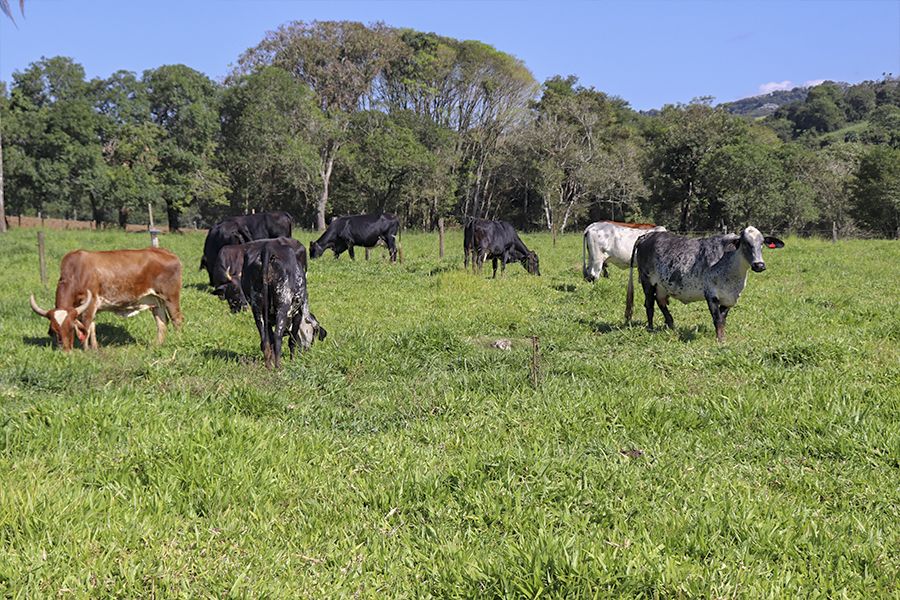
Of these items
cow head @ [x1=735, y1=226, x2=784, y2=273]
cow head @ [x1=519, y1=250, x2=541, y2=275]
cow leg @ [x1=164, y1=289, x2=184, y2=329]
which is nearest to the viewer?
cow head @ [x1=735, y1=226, x2=784, y2=273]

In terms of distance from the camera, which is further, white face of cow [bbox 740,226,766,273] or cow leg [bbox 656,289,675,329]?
cow leg [bbox 656,289,675,329]

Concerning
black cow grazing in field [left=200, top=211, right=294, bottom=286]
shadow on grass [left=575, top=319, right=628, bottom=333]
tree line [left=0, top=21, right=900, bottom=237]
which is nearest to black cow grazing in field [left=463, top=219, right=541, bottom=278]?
black cow grazing in field [left=200, top=211, right=294, bottom=286]

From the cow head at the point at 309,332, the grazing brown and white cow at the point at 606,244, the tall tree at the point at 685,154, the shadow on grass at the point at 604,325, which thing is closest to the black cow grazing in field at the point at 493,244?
the grazing brown and white cow at the point at 606,244

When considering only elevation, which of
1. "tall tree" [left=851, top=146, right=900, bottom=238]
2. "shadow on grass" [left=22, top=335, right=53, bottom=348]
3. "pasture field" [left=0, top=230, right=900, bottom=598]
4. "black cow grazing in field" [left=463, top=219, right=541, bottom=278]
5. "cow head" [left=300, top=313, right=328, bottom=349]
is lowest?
"pasture field" [left=0, top=230, right=900, bottom=598]

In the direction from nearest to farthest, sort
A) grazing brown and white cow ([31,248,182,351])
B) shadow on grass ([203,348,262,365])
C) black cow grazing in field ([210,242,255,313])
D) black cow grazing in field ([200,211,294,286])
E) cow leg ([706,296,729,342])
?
shadow on grass ([203,348,262,365]) → grazing brown and white cow ([31,248,182,351]) → cow leg ([706,296,729,342]) → black cow grazing in field ([210,242,255,313]) → black cow grazing in field ([200,211,294,286])

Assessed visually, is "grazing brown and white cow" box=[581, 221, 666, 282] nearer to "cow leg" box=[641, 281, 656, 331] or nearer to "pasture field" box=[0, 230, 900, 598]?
"cow leg" box=[641, 281, 656, 331]

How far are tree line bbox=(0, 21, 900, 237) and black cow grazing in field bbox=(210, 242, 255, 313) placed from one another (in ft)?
75.4

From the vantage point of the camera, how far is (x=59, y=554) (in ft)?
10.3

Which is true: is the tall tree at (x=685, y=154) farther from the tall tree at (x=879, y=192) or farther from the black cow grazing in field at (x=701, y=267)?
the black cow grazing in field at (x=701, y=267)

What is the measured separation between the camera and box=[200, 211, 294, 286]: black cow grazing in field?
14422mm

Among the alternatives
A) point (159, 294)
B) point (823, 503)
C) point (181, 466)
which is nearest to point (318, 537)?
point (181, 466)

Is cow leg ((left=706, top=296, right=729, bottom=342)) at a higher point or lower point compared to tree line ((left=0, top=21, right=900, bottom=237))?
lower

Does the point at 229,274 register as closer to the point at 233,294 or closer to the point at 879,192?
the point at 233,294

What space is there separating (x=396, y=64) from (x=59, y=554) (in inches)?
1604
